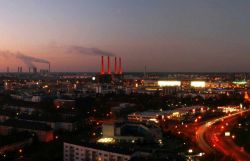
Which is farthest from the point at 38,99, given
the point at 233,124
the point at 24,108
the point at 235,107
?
the point at 233,124

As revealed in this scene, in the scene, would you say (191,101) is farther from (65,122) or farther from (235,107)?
(65,122)

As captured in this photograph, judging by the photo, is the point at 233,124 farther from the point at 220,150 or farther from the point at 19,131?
the point at 19,131

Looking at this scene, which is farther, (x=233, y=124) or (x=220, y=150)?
(x=233, y=124)

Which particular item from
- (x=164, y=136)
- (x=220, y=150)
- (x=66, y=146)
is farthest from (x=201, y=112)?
(x=66, y=146)

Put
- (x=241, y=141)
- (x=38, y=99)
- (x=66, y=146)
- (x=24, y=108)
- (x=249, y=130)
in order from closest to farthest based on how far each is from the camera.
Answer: (x=66, y=146) → (x=241, y=141) → (x=249, y=130) → (x=24, y=108) → (x=38, y=99)

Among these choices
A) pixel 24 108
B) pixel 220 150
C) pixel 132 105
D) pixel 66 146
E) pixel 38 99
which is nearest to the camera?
pixel 66 146

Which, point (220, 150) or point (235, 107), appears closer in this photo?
point (220, 150)
